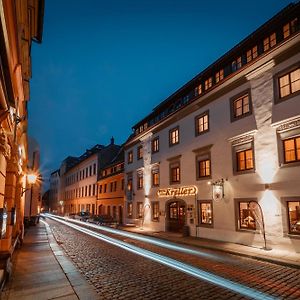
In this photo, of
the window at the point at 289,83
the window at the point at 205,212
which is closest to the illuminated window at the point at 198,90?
the window at the point at 289,83

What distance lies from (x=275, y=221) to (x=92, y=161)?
37.7 meters

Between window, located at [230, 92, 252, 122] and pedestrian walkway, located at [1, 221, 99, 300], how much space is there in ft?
39.6

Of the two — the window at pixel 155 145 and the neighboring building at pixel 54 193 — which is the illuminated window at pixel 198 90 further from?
the neighboring building at pixel 54 193

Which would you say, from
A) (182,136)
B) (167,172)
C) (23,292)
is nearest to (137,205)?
(167,172)

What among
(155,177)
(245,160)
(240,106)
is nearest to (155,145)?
(155,177)

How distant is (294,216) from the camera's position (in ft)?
41.9

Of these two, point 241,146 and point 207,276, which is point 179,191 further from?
point 207,276

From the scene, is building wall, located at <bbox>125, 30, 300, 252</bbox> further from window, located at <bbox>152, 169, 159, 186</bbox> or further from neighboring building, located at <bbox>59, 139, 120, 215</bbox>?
neighboring building, located at <bbox>59, 139, 120, 215</bbox>

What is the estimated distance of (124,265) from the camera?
10.6 metres

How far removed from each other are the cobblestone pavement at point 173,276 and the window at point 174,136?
1132 centimetres

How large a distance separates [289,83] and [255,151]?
12.6ft

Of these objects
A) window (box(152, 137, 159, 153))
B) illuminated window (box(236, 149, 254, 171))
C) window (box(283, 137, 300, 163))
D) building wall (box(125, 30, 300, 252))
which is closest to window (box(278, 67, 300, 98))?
building wall (box(125, 30, 300, 252))

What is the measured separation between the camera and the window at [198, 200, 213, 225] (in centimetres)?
1798

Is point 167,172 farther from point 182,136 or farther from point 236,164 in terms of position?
point 236,164
